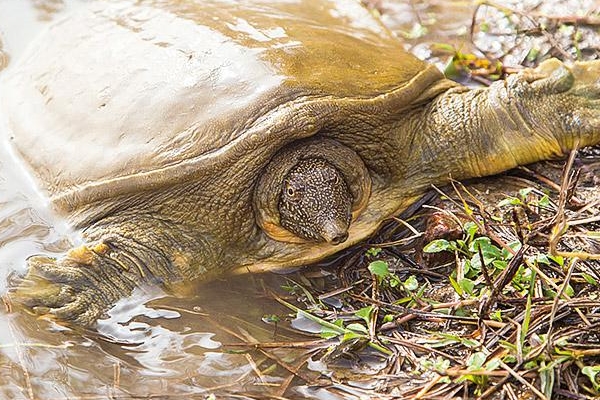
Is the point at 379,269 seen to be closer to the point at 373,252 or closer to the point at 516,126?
the point at 373,252

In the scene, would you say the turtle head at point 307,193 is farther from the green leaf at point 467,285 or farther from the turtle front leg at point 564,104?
the turtle front leg at point 564,104

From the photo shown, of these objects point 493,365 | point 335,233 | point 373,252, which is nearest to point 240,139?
point 335,233

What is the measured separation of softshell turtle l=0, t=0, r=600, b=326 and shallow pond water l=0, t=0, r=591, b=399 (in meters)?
0.08

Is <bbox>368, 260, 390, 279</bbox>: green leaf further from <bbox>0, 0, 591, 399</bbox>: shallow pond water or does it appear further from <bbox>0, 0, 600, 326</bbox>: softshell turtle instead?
<bbox>0, 0, 591, 399</bbox>: shallow pond water

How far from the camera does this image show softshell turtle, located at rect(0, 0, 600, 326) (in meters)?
3.17

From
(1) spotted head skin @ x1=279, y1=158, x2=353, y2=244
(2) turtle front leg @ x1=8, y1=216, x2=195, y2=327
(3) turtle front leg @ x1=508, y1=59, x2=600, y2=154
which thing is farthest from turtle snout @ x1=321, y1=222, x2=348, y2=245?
(3) turtle front leg @ x1=508, y1=59, x2=600, y2=154

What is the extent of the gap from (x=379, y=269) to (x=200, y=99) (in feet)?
3.27

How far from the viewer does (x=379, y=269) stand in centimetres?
301

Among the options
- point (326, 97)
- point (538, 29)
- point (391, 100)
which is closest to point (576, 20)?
point (538, 29)

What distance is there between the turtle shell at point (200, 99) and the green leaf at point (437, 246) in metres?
0.39

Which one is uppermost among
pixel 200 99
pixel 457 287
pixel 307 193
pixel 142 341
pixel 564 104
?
pixel 200 99

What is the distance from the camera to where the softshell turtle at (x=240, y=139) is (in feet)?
10.4

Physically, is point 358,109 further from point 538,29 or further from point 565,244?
point 538,29

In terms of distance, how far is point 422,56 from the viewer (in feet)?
14.6
